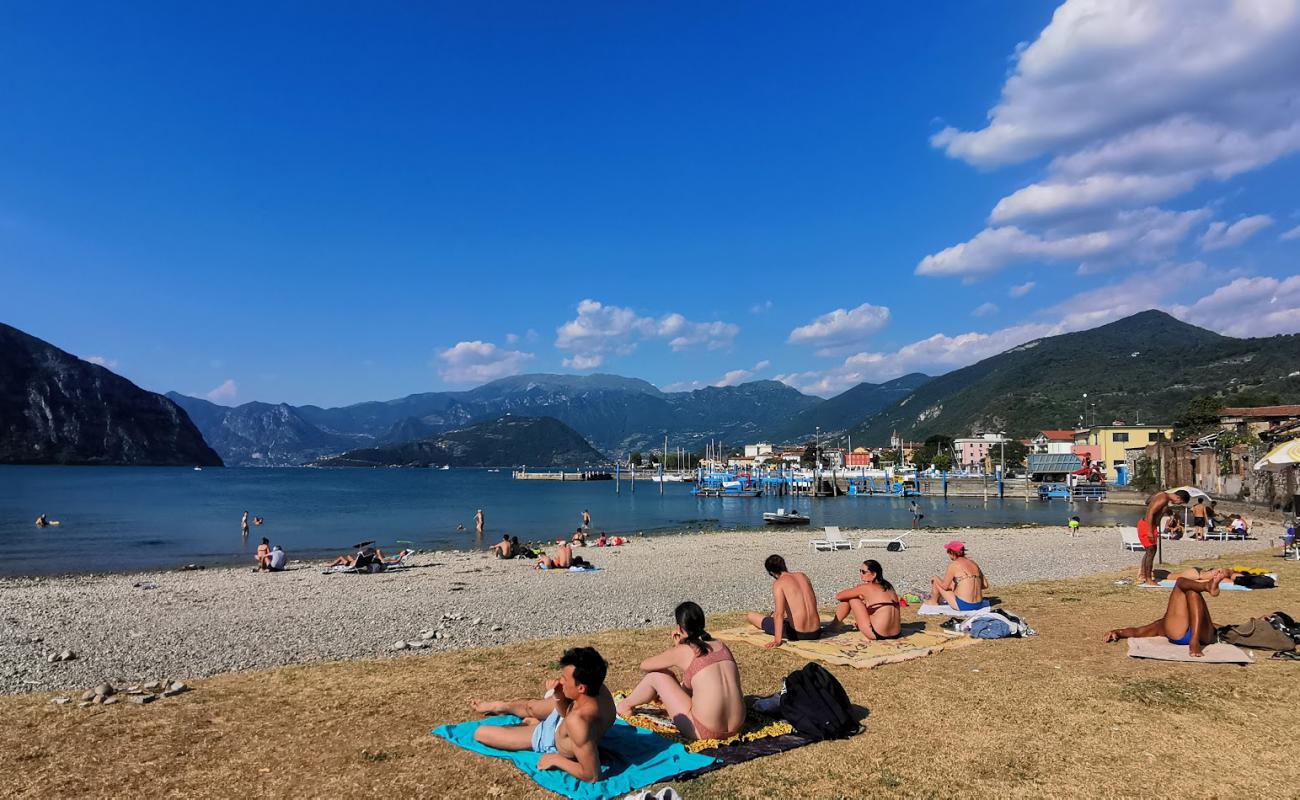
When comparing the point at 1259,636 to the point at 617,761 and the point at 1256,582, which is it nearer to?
the point at 1256,582

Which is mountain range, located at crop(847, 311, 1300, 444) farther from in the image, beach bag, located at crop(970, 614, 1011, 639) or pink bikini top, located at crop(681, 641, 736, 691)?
pink bikini top, located at crop(681, 641, 736, 691)

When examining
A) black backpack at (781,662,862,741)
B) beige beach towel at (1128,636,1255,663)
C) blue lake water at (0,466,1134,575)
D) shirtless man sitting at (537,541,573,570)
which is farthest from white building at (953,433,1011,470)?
black backpack at (781,662,862,741)

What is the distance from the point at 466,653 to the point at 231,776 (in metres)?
4.48

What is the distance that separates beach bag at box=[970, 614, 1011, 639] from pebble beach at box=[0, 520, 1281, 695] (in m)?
4.89

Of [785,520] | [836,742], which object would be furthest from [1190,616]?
[785,520]

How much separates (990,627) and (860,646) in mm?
1973

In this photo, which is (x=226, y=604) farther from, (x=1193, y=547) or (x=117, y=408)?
(x=117, y=408)

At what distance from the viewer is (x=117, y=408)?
626ft

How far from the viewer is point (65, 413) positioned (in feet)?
572

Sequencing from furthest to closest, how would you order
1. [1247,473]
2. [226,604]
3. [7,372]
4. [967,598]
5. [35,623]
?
[7,372] < [1247,473] < [226,604] < [35,623] < [967,598]

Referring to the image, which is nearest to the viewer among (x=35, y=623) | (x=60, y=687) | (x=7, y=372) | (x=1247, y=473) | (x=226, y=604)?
(x=60, y=687)

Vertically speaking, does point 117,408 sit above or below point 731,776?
above

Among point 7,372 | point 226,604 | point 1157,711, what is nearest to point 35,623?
point 226,604

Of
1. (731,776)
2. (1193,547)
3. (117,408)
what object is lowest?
(1193,547)
